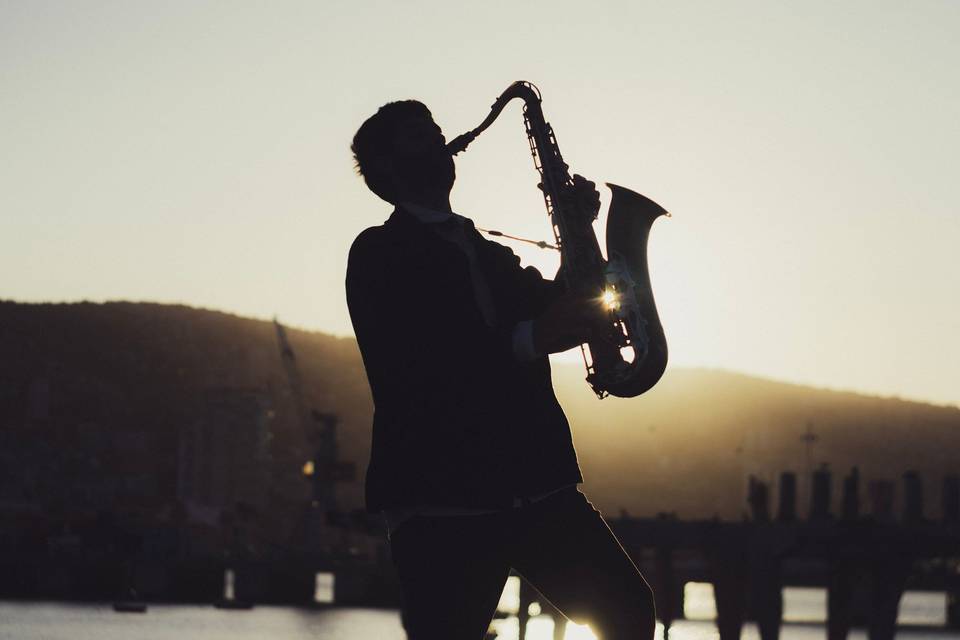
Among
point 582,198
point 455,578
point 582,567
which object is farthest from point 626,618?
point 582,198

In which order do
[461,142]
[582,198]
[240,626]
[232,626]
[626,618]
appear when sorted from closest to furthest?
1. [626,618]
2. [461,142]
3. [582,198]
4. [232,626]
5. [240,626]

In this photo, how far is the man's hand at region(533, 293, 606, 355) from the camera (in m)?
5.67

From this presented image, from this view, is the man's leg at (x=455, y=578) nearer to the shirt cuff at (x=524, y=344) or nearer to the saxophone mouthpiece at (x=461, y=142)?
the shirt cuff at (x=524, y=344)

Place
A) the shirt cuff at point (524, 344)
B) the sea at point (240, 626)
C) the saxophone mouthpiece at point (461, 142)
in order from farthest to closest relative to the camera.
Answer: the sea at point (240, 626) < the saxophone mouthpiece at point (461, 142) < the shirt cuff at point (524, 344)

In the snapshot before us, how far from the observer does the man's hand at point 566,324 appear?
567 cm

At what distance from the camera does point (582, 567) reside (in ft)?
18.5

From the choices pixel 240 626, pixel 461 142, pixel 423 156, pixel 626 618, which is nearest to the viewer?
pixel 626 618

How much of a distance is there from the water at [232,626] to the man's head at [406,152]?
101379 mm

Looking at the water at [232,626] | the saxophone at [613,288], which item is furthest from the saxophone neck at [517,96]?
the water at [232,626]

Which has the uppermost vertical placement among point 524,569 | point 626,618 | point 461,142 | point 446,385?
point 461,142

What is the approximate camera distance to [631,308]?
625 centimetres

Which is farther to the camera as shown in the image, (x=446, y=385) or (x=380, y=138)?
(x=380, y=138)

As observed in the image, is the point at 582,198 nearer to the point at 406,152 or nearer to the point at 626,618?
the point at 406,152

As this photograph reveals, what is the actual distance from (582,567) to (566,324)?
2.61ft
